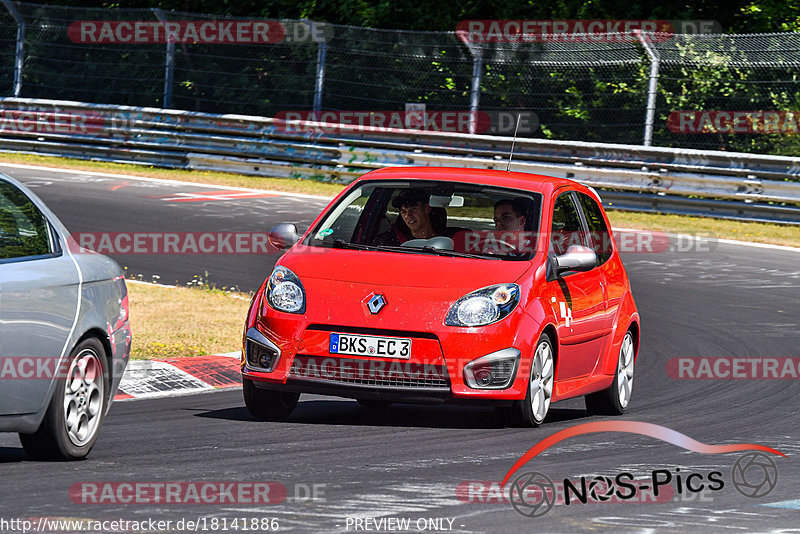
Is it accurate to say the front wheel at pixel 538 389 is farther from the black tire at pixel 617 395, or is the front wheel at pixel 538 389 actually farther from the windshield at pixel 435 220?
the black tire at pixel 617 395

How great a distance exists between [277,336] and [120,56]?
20.3 metres

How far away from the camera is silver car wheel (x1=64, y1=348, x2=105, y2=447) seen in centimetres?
714

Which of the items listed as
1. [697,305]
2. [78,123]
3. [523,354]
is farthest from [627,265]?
[78,123]

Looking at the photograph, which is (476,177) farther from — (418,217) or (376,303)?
(376,303)

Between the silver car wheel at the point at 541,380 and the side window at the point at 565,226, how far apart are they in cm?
83

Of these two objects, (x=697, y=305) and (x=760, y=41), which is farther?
(x=760, y=41)

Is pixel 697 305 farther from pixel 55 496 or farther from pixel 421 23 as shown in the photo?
pixel 421 23

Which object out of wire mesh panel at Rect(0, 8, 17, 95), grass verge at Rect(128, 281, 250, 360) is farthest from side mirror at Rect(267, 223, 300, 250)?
wire mesh panel at Rect(0, 8, 17, 95)

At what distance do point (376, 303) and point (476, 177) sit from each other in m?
1.64

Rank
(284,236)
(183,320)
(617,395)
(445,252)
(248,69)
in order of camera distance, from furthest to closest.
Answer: (248,69) < (183,320) < (617,395) < (284,236) < (445,252)

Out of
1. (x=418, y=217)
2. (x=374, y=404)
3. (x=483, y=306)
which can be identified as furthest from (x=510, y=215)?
(x=374, y=404)

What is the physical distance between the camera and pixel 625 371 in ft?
33.4

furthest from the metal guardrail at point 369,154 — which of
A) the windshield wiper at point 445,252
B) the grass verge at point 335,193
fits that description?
the windshield wiper at point 445,252

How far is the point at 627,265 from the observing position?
56.6ft
